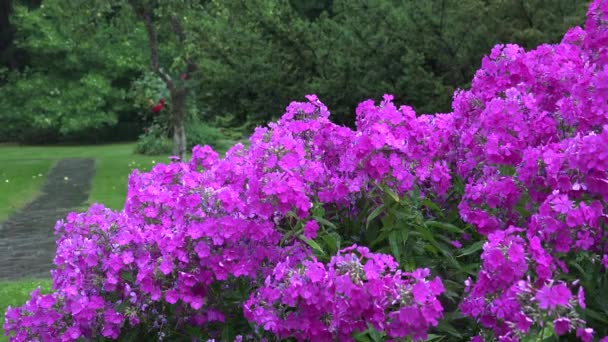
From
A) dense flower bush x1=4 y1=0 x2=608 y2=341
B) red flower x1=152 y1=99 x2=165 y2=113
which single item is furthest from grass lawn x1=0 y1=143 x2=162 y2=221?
dense flower bush x1=4 y1=0 x2=608 y2=341

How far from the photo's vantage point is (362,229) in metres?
3.87

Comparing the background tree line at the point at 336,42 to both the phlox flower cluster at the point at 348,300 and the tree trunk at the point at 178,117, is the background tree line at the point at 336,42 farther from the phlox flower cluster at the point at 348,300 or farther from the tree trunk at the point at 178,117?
the phlox flower cluster at the point at 348,300

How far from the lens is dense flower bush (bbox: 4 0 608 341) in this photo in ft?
9.40

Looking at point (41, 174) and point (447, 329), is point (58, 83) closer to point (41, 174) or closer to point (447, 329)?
point (41, 174)

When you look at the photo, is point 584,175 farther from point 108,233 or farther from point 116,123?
point 116,123

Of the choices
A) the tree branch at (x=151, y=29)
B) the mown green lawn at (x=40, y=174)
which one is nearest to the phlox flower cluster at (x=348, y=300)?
the mown green lawn at (x=40, y=174)

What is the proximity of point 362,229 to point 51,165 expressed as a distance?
866 inches

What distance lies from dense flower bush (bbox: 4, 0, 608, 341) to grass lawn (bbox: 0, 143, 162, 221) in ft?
36.2

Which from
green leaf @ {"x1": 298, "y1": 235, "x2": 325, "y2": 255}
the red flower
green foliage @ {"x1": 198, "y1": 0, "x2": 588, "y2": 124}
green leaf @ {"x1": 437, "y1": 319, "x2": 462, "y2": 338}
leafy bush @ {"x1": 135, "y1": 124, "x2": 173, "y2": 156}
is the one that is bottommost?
leafy bush @ {"x1": 135, "y1": 124, "x2": 173, "y2": 156}

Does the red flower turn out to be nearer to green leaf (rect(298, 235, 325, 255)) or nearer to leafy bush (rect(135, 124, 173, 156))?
leafy bush (rect(135, 124, 173, 156))

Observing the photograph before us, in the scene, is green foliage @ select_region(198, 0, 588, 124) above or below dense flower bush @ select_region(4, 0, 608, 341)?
above

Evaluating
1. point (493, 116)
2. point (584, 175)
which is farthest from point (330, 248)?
point (584, 175)

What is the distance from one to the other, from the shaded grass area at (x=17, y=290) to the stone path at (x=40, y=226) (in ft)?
1.33

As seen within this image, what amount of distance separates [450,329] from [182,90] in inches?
607
